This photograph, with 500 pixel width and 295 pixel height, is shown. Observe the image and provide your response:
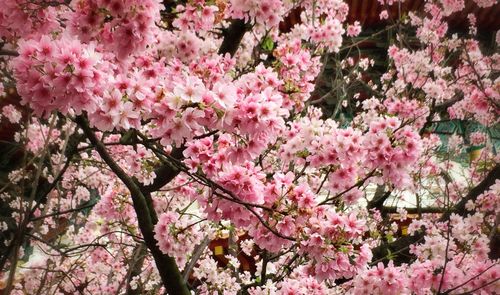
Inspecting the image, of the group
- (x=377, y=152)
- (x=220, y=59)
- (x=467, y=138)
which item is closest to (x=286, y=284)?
(x=377, y=152)

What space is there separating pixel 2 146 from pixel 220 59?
9026 millimetres

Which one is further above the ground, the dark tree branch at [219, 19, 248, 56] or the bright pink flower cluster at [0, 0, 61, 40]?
the dark tree branch at [219, 19, 248, 56]

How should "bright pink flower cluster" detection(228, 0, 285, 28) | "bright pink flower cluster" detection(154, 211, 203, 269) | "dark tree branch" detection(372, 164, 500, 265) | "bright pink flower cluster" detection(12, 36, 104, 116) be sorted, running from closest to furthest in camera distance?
"bright pink flower cluster" detection(12, 36, 104, 116)
"bright pink flower cluster" detection(228, 0, 285, 28)
"bright pink flower cluster" detection(154, 211, 203, 269)
"dark tree branch" detection(372, 164, 500, 265)

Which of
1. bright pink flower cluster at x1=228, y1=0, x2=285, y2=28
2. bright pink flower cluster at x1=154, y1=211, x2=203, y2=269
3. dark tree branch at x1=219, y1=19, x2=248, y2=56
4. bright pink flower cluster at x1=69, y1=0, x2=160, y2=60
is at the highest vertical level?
dark tree branch at x1=219, y1=19, x2=248, y2=56

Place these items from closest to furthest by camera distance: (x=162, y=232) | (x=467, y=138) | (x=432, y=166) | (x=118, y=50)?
(x=118, y=50)
(x=162, y=232)
(x=432, y=166)
(x=467, y=138)

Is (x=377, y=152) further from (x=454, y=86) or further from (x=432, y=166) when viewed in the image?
(x=454, y=86)

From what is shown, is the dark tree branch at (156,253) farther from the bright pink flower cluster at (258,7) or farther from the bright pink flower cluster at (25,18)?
the bright pink flower cluster at (258,7)

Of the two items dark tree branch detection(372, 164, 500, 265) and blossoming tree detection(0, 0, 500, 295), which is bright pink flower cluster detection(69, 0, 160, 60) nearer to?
blossoming tree detection(0, 0, 500, 295)

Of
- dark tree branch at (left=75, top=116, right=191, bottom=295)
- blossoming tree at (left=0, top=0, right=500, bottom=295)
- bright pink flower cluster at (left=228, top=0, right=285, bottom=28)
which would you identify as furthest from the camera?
dark tree branch at (left=75, top=116, right=191, bottom=295)

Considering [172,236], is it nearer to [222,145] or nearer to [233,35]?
[222,145]

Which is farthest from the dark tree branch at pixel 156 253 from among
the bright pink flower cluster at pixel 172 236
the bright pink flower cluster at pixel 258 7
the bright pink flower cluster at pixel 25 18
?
the bright pink flower cluster at pixel 258 7

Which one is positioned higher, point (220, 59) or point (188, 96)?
point (220, 59)

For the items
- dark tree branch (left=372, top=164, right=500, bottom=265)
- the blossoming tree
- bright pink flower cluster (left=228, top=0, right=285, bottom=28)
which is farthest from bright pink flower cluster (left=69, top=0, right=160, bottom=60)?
dark tree branch (left=372, top=164, right=500, bottom=265)

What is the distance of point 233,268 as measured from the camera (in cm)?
550
